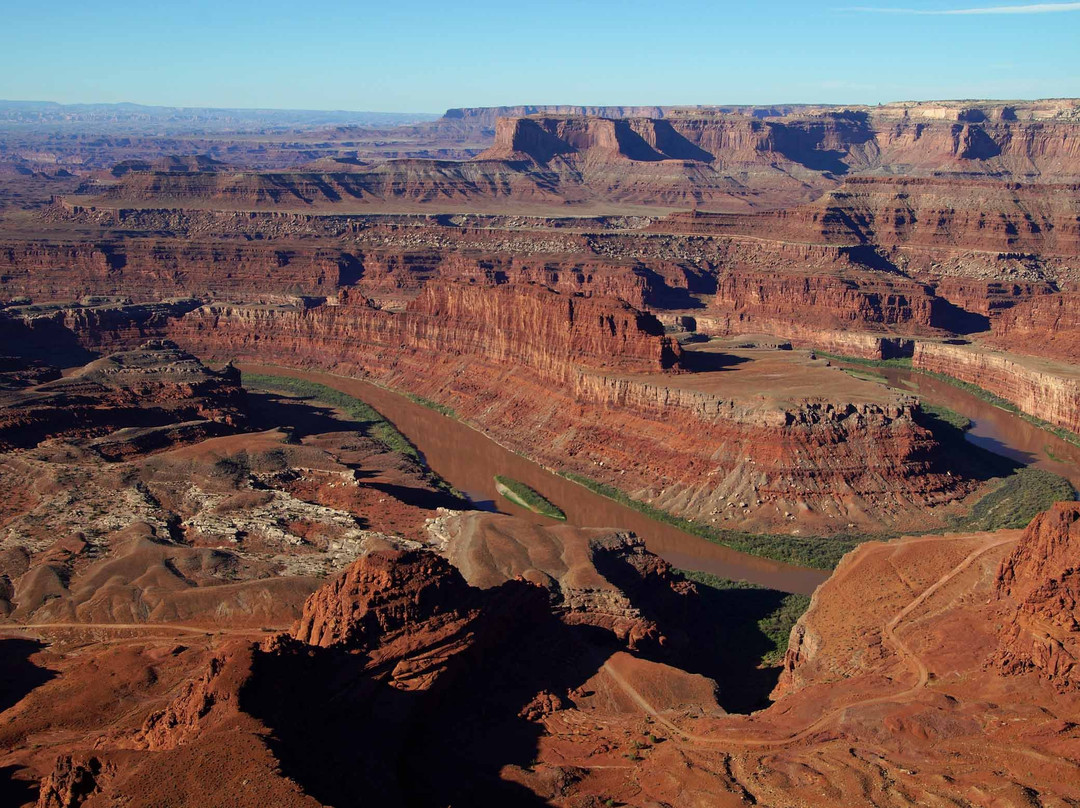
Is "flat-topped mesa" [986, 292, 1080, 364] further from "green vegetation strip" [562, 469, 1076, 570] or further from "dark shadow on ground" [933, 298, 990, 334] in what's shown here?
"green vegetation strip" [562, 469, 1076, 570]

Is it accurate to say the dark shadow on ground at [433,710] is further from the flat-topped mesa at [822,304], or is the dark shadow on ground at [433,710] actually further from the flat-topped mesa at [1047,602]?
the flat-topped mesa at [822,304]

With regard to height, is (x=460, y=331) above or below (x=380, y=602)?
below

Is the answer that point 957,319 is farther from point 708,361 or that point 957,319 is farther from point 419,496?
point 419,496

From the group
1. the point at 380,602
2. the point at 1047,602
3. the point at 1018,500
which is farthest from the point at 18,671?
the point at 1018,500

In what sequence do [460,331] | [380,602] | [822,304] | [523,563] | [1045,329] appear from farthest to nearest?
[822,304]
[1045,329]
[460,331]
[523,563]
[380,602]

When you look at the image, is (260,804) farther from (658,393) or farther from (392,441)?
(392,441)

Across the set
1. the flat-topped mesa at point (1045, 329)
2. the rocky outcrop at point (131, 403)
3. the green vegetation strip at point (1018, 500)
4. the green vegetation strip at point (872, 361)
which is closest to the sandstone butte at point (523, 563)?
the rocky outcrop at point (131, 403)
